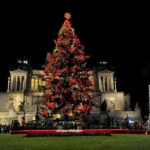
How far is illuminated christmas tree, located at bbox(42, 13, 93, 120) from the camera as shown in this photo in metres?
28.6

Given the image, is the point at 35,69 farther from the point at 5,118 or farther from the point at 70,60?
the point at 70,60

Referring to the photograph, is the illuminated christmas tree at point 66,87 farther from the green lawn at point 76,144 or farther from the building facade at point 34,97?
the building facade at point 34,97

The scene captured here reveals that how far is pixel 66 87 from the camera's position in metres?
28.9

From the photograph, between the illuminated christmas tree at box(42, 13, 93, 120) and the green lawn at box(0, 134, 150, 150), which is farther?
the illuminated christmas tree at box(42, 13, 93, 120)

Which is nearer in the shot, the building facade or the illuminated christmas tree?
the illuminated christmas tree

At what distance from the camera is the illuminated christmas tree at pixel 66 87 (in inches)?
1125

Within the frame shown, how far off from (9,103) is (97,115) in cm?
3745

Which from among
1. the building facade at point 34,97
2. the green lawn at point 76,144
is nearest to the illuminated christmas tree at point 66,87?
the green lawn at point 76,144

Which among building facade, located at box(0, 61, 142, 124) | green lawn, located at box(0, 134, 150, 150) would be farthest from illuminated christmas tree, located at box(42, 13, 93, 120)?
building facade, located at box(0, 61, 142, 124)

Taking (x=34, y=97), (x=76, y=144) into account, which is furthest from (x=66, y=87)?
(x=34, y=97)

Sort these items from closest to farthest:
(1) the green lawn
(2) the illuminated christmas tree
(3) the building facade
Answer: (1) the green lawn
(2) the illuminated christmas tree
(3) the building facade

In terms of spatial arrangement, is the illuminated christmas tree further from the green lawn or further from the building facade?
the building facade

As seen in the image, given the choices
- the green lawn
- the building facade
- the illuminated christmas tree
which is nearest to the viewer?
the green lawn

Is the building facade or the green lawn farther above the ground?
the building facade
